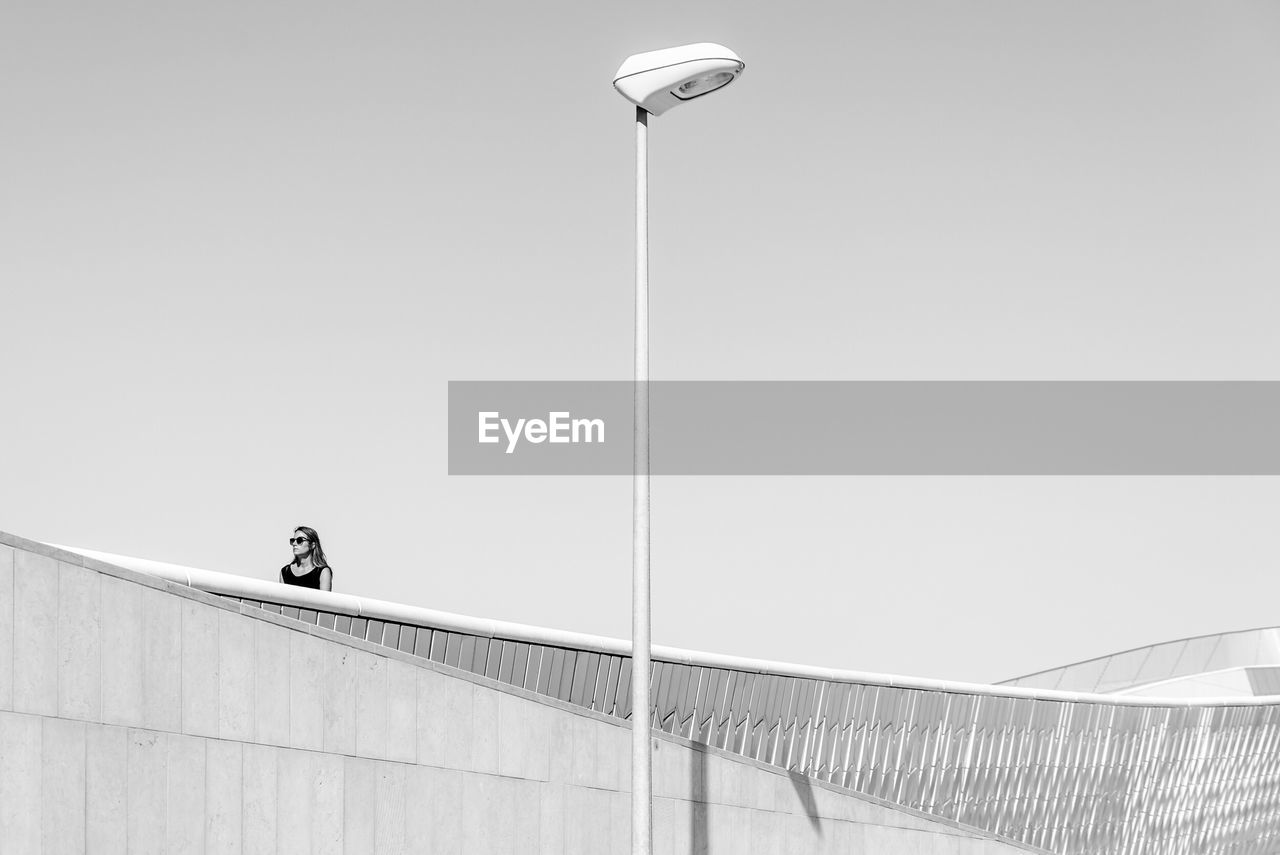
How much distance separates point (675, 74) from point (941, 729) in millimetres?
13679

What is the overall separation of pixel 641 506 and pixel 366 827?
2.75m

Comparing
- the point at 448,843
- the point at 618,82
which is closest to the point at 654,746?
the point at 448,843

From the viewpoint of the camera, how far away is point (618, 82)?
32.5ft

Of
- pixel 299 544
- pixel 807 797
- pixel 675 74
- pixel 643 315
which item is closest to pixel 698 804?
pixel 807 797

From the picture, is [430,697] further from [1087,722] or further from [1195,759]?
[1195,759]

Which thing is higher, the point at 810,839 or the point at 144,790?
the point at 144,790

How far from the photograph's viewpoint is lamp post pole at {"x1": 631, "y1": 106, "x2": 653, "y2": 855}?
9.48 m

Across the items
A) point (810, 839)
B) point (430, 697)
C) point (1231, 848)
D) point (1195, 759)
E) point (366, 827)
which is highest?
point (430, 697)

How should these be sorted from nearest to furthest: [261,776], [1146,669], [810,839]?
[261,776], [810,839], [1146,669]

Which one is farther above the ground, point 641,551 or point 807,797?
point 641,551

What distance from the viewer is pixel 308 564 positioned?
11328mm

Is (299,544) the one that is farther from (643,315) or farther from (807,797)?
(807,797)

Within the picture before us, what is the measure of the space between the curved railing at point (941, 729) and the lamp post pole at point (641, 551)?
2479 mm

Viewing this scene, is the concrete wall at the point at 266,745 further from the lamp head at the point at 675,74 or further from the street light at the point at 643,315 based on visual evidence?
the lamp head at the point at 675,74
